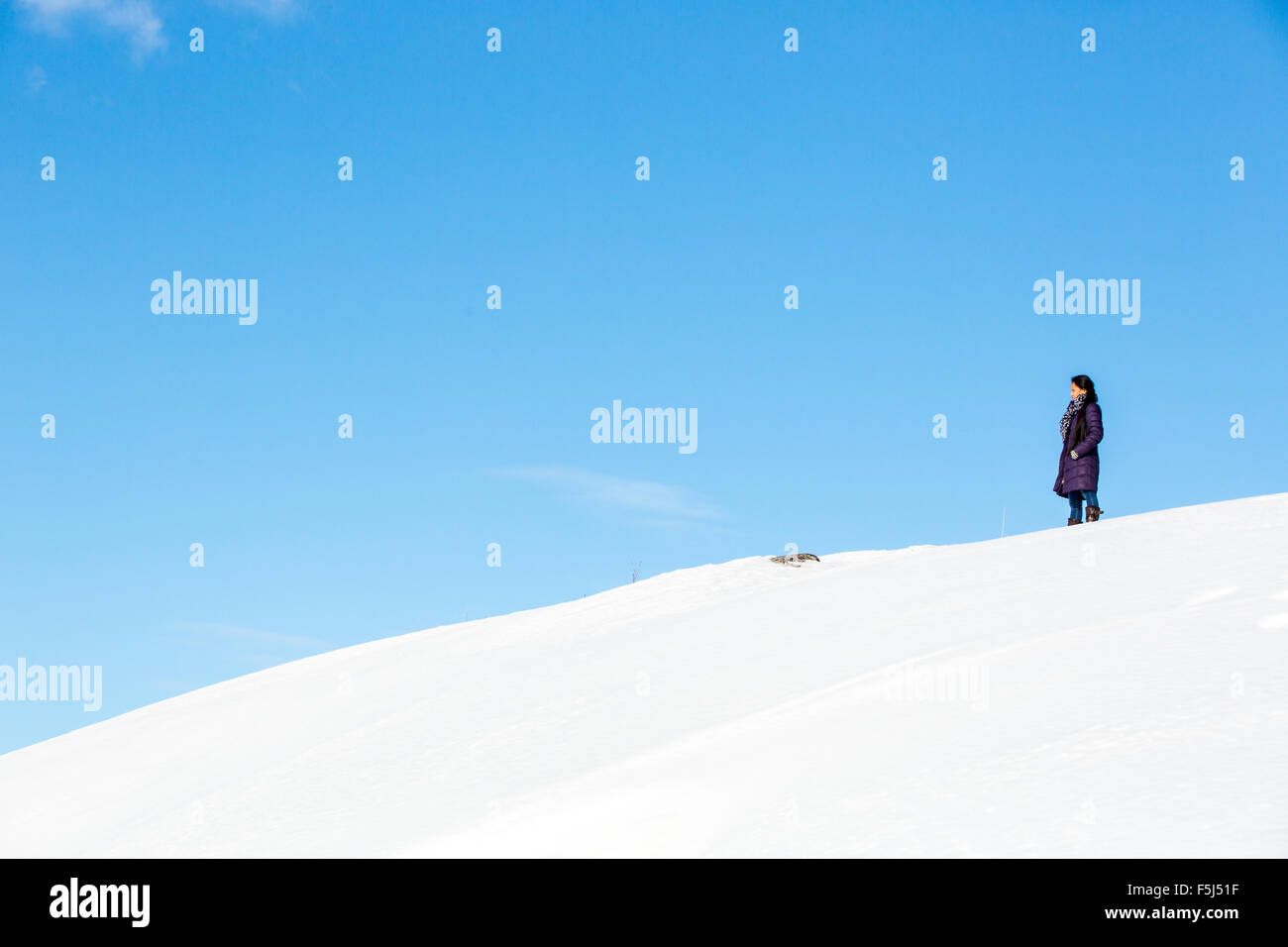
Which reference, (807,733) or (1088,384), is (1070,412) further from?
(807,733)

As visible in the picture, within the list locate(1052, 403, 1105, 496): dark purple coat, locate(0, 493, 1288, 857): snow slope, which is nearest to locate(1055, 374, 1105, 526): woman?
locate(1052, 403, 1105, 496): dark purple coat

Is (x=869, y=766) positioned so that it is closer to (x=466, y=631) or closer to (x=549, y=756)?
(x=549, y=756)

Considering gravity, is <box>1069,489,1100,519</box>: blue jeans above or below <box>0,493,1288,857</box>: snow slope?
above

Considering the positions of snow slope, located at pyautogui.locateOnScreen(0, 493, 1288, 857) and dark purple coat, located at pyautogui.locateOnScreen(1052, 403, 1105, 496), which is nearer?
snow slope, located at pyautogui.locateOnScreen(0, 493, 1288, 857)

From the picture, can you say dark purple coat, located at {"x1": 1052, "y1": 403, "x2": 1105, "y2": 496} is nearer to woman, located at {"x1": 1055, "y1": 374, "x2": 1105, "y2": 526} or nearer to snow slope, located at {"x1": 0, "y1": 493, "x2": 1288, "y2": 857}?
woman, located at {"x1": 1055, "y1": 374, "x2": 1105, "y2": 526}

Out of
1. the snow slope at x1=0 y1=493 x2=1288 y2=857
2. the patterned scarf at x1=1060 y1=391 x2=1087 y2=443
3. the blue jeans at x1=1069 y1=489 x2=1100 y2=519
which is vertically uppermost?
the patterned scarf at x1=1060 y1=391 x2=1087 y2=443

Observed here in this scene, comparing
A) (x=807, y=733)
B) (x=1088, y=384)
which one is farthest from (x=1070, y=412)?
(x=807, y=733)

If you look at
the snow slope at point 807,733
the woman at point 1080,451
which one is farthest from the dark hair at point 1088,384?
the snow slope at point 807,733

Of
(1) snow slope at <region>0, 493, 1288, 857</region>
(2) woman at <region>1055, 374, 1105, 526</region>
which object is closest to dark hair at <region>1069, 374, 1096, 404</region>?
(2) woman at <region>1055, 374, 1105, 526</region>

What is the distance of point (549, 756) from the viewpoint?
6.59 meters

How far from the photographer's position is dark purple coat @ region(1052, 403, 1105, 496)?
11.1 metres
